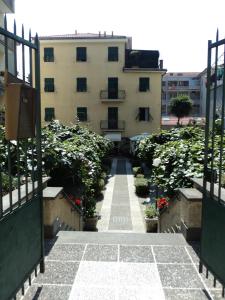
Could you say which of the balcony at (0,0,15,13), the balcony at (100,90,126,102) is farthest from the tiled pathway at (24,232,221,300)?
the balcony at (100,90,126,102)

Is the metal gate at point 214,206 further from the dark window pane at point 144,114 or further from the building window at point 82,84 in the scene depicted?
the building window at point 82,84

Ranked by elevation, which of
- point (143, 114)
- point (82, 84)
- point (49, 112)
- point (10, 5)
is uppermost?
point (10, 5)

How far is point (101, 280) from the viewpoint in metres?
4.13

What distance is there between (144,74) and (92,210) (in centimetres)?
2742

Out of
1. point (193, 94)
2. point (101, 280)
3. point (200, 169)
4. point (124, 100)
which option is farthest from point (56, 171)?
point (193, 94)

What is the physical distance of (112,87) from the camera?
38000 mm

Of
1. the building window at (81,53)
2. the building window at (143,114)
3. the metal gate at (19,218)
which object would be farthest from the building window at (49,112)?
the metal gate at (19,218)

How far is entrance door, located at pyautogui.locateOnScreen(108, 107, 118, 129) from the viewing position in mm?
38281

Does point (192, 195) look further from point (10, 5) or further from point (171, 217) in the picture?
point (10, 5)

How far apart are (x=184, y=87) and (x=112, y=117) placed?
49279 mm

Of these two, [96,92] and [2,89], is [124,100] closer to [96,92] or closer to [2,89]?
[96,92]

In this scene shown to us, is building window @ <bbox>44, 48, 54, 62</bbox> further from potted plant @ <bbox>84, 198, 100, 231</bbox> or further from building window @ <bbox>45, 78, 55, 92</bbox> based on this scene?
potted plant @ <bbox>84, 198, 100, 231</bbox>

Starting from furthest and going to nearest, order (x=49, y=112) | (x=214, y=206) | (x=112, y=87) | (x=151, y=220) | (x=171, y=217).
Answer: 1. (x=49, y=112)
2. (x=112, y=87)
3. (x=151, y=220)
4. (x=171, y=217)
5. (x=214, y=206)

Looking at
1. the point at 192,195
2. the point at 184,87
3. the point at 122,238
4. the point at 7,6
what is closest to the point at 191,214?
the point at 192,195
